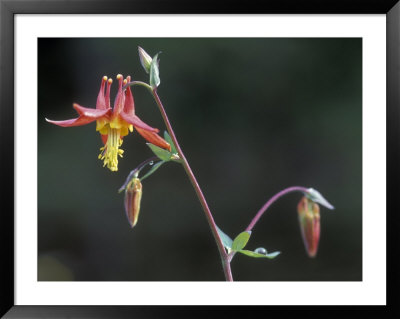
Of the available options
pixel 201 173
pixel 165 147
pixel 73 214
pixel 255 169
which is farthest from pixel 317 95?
pixel 165 147

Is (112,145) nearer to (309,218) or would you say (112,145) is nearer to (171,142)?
(171,142)

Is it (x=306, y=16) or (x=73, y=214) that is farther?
(x=73, y=214)

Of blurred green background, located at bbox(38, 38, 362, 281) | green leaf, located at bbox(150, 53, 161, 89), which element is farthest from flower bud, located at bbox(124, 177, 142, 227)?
blurred green background, located at bbox(38, 38, 362, 281)

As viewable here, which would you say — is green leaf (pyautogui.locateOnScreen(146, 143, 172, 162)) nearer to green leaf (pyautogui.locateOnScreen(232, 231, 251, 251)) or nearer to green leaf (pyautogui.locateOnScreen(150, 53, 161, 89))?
green leaf (pyautogui.locateOnScreen(150, 53, 161, 89))

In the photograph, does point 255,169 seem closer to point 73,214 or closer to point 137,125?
point 73,214

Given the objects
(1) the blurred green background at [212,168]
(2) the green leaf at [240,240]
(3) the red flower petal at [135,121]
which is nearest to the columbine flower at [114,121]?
(3) the red flower petal at [135,121]
